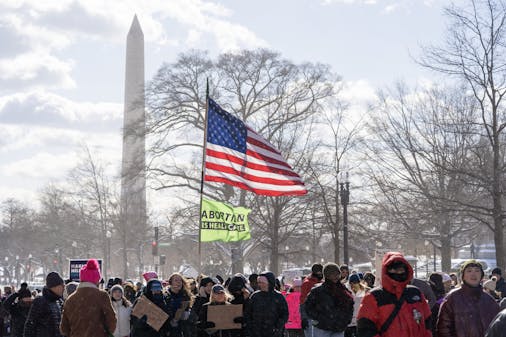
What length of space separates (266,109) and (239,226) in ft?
99.9

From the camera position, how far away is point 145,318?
12.5 meters

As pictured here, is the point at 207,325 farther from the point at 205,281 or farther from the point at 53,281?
the point at 53,281

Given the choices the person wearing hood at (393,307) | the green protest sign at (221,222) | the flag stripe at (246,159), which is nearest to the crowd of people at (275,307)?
the person wearing hood at (393,307)

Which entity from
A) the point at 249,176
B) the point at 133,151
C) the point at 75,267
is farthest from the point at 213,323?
the point at 133,151

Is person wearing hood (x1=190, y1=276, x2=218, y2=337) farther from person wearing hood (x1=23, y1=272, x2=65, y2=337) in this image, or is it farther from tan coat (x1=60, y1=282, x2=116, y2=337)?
tan coat (x1=60, y1=282, x2=116, y2=337)

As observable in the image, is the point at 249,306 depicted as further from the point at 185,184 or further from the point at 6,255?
the point at 6,255

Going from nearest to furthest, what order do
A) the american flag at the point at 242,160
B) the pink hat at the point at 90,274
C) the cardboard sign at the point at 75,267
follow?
the pink hat at the point at 90,274
the american flag at the point at 242,160
the cardboard sign at the point at 75,267

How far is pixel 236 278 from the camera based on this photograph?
12562 mm

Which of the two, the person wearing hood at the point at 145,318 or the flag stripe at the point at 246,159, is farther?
the flag stripe at the point at 246,159

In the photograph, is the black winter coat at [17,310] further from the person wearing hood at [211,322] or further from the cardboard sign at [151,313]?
the person wearing hood at [211,322]

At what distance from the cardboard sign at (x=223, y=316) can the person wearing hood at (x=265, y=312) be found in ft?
1.26

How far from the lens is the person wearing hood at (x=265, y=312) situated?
11.9 m

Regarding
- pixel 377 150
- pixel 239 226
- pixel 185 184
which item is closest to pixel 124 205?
pixel 185 184

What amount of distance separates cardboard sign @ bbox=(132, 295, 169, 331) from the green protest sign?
107 inches
